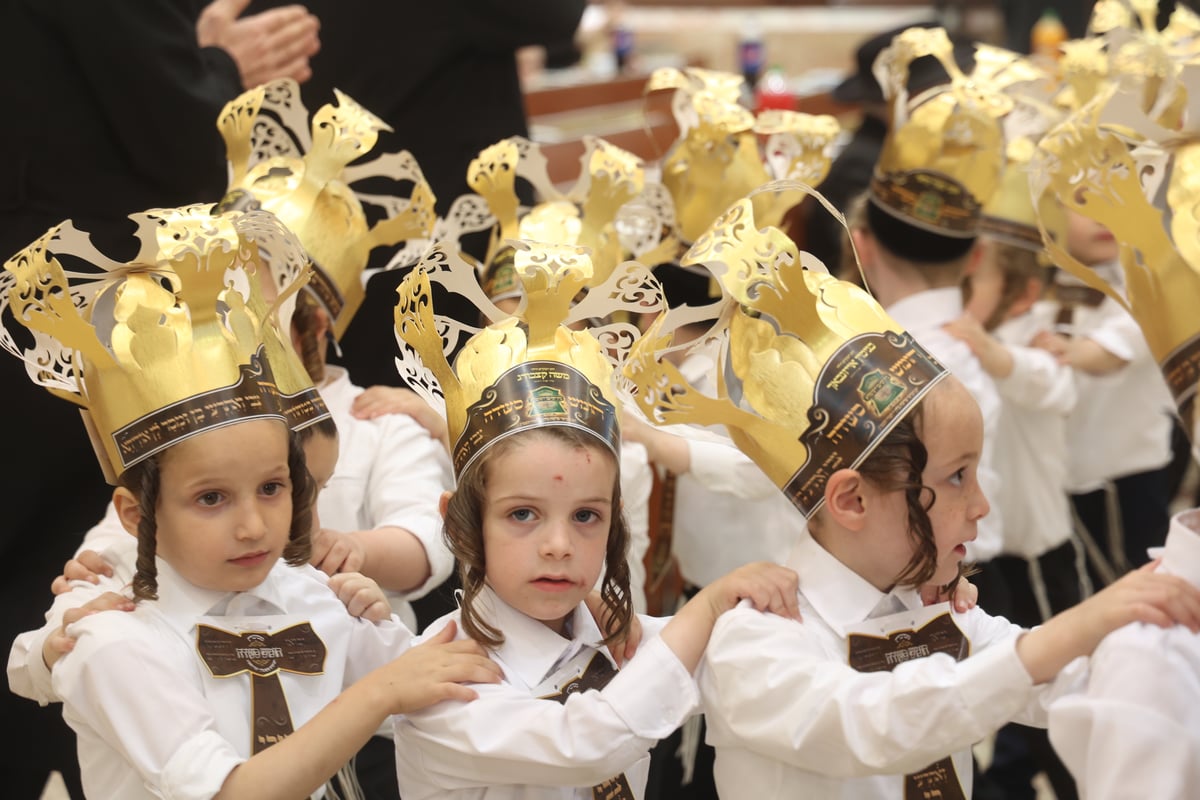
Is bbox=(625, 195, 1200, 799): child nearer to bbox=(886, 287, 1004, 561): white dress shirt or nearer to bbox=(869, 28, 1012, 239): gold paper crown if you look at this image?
bbox=(886, 287, 1004, 561): white dress shirt

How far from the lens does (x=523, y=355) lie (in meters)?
1.86

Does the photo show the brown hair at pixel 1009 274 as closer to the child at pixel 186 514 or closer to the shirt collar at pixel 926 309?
the shirt collar at pixel 926 309

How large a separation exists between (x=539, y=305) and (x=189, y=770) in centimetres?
74

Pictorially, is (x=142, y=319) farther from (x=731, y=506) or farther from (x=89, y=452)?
(x=731, y=506)

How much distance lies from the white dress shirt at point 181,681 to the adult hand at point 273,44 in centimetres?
131

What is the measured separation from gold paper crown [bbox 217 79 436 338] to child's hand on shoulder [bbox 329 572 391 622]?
0.64 m

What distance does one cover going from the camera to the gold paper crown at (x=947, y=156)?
3061 mm

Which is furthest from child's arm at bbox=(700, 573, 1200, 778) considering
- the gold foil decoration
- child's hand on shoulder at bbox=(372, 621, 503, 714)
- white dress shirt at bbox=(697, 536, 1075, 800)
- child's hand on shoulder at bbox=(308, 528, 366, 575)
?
the gold foil decoration

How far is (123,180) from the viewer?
2.83 metres

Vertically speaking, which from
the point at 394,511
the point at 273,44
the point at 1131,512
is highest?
the point at 273,44

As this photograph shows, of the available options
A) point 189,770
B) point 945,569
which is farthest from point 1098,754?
point 189,770

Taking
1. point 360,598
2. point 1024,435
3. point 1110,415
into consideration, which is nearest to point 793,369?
point 360,598

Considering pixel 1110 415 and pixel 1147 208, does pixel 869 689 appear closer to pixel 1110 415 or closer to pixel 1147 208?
pixel 1147 208

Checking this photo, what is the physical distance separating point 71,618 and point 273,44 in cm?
148
